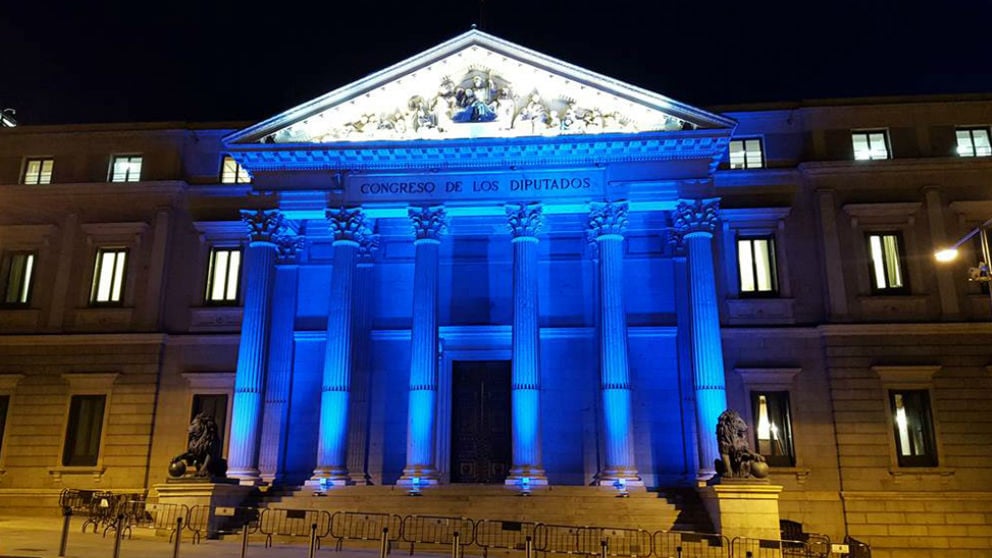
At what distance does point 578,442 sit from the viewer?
3072cm

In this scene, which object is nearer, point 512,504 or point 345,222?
point 512,504

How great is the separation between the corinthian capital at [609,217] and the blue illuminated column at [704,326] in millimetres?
2182

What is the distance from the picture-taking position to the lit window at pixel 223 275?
109ft

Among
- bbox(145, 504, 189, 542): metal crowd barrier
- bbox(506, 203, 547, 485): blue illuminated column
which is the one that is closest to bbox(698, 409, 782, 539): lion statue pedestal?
bbox(506, 203, 547, 485): blue illuminated column

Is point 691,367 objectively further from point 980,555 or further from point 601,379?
point 980,555

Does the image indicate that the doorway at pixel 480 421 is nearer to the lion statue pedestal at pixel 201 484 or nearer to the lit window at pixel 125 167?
the lion statue pedestal at pixel 201 484

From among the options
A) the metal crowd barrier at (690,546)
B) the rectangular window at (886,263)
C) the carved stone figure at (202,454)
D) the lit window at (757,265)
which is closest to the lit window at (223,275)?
the carved stone figure at (202,454)

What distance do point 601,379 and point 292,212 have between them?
12.5 metres

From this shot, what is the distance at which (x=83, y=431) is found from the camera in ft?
105

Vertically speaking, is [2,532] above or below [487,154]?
below

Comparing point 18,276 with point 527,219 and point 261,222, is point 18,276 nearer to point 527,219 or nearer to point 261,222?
point 261,222

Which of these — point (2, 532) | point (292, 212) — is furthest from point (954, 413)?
point (2, 532)

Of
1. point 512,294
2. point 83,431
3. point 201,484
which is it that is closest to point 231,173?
point 83,431

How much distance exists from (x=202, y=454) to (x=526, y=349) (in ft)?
34.7
